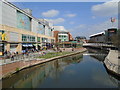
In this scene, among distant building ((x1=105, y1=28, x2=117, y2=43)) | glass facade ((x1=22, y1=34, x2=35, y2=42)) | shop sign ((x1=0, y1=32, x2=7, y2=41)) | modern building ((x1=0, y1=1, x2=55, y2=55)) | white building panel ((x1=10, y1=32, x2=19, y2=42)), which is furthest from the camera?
distant building ((x1=105, y1=28, x2=117, y2=43))

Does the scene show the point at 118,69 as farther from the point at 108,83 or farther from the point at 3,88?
the point at 3,88

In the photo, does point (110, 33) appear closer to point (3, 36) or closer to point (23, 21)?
point (23, 21)

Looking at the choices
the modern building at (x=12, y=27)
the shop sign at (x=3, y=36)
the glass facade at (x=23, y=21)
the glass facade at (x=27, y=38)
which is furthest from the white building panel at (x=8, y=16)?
the glass facade at (x=27, y=38)

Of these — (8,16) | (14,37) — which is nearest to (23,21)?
(14,37)

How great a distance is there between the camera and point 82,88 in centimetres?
1445

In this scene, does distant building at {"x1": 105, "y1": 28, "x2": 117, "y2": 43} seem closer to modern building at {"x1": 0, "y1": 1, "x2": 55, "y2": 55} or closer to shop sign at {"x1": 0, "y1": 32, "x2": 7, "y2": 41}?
modern building at {"x1": 0, "y1": 1, "x2": 55, "y2": 55}

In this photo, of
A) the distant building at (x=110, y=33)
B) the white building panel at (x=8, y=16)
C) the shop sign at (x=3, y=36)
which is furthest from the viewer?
the distant building at (x=110, y=33)

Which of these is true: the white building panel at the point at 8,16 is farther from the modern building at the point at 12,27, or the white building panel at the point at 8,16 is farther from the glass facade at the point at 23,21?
the glass facade at the point at 23,21

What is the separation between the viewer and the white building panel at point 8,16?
26969 millimetres

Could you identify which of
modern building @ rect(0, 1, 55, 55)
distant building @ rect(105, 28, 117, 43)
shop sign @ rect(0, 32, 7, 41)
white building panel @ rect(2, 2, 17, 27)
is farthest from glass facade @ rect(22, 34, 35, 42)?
distant building @ rect(105, 28, 117, 43)

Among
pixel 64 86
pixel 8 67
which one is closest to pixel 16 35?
pixel 8 67

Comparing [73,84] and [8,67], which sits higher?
[8,67]

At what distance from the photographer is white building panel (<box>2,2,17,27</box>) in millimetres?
26969

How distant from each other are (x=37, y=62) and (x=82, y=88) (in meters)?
13.8
